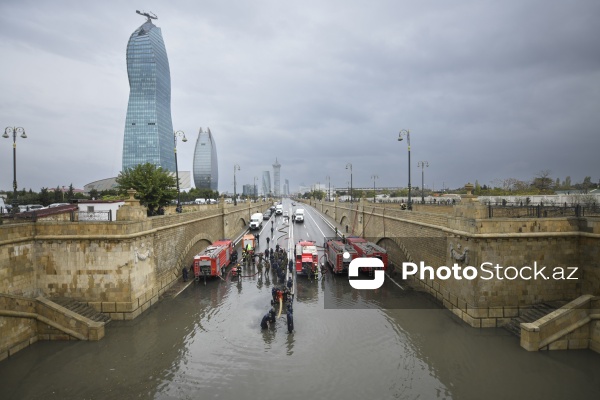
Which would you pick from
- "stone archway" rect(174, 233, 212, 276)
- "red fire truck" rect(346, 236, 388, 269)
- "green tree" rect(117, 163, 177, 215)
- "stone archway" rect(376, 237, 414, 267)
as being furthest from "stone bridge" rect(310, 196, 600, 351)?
"green tree" rect(117, 163, 177, 215)

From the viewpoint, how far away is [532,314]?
650 inches

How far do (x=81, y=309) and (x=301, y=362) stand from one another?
12154 millimetres

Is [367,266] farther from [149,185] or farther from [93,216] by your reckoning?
[149,185]

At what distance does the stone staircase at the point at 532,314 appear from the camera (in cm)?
1614

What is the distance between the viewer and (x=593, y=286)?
1612 cm

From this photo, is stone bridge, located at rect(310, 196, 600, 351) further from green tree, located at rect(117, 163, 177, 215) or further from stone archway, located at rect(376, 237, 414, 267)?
green tree, located at rect(117, 163, 177, 215)

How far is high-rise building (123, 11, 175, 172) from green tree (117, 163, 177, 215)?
97.3 meters

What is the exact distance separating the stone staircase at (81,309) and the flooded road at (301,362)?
0.82 meters

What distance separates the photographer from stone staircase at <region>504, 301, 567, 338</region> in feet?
53.0

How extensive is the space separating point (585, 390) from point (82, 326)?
70.8ft

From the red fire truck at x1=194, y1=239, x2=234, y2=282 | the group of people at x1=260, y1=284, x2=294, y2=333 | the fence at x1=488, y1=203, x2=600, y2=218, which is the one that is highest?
the fence at x1=488, y1=203, x2=600, y2=218

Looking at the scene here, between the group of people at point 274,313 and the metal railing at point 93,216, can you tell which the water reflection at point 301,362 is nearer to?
the group of people at point 274,313

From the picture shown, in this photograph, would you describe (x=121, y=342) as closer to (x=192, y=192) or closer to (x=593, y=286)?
(x=593, y=286)

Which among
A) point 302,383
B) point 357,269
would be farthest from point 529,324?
point 357,269
